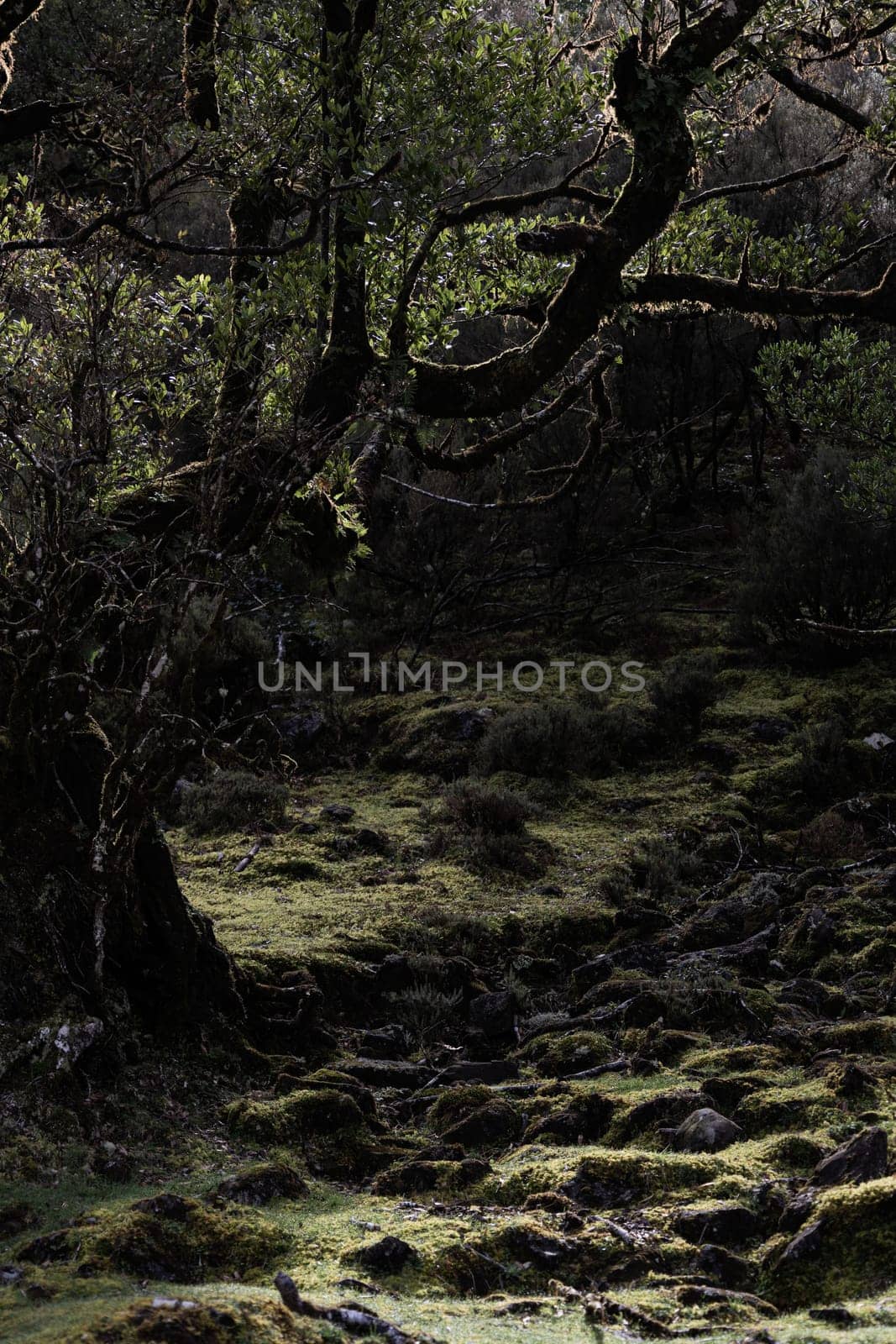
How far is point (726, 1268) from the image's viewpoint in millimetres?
3111

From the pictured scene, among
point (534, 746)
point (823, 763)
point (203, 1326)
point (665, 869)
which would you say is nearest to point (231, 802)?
point (534, 746)

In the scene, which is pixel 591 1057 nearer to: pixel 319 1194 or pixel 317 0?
pixel 319 1194

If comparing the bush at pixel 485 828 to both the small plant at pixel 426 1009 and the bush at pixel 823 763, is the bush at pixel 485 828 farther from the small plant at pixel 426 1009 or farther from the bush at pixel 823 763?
the small plant at pixel 426 1009

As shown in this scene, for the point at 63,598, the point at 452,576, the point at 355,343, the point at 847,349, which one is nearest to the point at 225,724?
the point at 63,598

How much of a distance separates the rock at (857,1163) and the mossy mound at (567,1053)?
1.82 m

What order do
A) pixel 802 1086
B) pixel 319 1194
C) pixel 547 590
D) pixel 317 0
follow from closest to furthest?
1. pixel 319 1194
2. pixel 802 1086
3. pixel 317 0
4. pixel 547 590

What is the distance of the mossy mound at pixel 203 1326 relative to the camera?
229 cm

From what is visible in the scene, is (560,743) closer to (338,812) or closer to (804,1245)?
(338,812)

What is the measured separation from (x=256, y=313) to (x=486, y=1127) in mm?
3741

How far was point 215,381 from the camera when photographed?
6172mm

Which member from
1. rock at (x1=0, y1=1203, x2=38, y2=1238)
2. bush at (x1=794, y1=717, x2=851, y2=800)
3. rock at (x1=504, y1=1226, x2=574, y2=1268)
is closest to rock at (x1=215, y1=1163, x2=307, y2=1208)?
rock at (x1=0, y1=1203, x2=38, y2=1238)

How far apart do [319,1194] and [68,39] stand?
19.8m

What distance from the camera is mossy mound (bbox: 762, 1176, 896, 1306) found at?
2.89 metres

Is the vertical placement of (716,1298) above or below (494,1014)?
above
